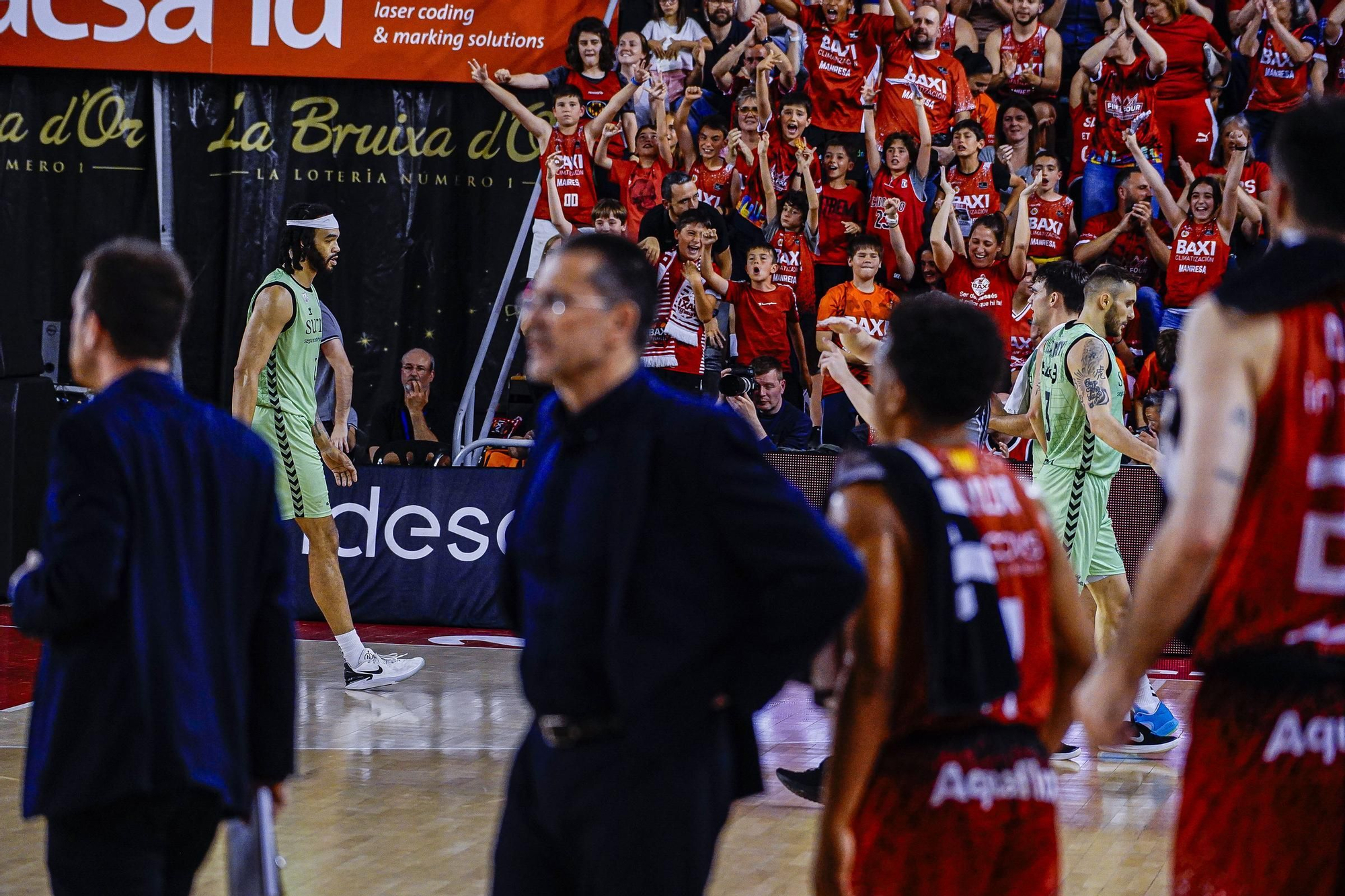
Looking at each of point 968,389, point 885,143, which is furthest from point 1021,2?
point 968,389

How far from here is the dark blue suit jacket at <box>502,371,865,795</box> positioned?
251 cm

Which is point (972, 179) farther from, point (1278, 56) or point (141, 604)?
point (141, 604)

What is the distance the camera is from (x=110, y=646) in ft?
8.75

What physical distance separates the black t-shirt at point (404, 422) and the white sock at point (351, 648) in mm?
5111

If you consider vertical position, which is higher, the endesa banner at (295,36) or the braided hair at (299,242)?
the endesa banner at (295,36)

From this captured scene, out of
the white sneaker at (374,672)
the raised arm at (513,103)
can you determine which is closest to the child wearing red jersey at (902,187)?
the raised arm at (513,103)

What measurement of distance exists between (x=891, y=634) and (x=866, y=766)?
0.74 feet

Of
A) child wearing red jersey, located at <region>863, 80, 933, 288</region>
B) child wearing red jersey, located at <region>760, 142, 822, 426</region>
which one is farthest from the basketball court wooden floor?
child wearing red jersey, located at <region>863, 80, 933, 288</region>

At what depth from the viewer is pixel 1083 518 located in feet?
22.7

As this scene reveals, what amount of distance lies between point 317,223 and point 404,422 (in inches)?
217

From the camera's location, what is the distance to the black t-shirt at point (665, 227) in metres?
12.4

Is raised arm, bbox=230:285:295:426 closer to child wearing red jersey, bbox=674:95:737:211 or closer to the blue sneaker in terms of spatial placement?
the blue sneaker

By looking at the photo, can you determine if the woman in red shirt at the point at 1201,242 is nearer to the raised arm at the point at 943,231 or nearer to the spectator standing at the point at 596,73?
the raised arm at the point at 943,231

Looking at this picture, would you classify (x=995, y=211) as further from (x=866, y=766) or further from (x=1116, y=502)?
(x=866, y=766)
